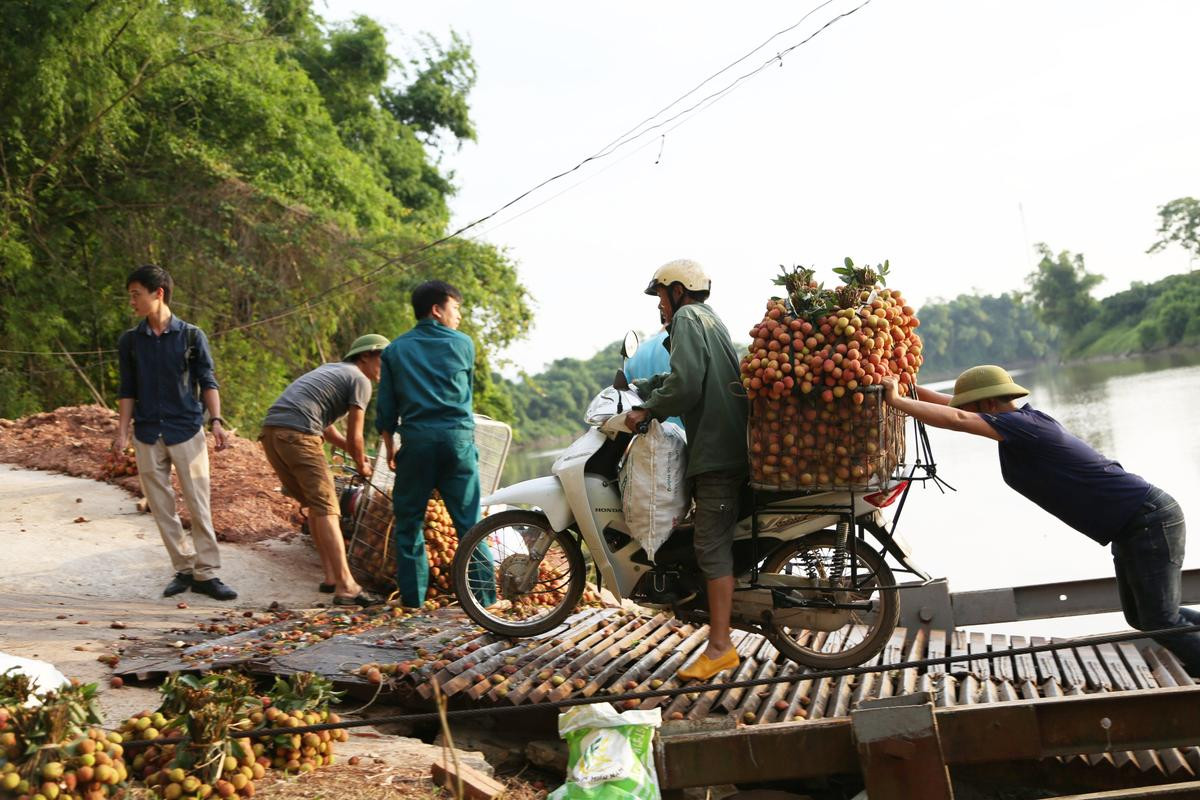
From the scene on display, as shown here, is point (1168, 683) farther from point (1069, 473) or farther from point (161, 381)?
point (161, 381)

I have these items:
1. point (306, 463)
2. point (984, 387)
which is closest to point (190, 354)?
point (306, 463)

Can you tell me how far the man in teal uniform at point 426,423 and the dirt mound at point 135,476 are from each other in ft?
7.84

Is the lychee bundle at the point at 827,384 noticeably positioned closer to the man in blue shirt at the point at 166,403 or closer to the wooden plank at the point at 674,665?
the wooden plank at the point at 674,665

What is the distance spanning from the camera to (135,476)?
30.3ft

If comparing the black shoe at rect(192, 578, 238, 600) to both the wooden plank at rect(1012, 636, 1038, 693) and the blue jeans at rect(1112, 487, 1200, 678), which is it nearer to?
the wooden plank at rect(1012, 636, 1038, 693)

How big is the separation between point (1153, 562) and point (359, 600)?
431cm

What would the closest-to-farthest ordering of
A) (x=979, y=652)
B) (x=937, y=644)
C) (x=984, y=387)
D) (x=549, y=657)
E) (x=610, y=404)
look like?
(x=984, y=387) < (x=610, y=404) < (x=549, y=657) < (x=979, y=652) < (x=937, y=644)

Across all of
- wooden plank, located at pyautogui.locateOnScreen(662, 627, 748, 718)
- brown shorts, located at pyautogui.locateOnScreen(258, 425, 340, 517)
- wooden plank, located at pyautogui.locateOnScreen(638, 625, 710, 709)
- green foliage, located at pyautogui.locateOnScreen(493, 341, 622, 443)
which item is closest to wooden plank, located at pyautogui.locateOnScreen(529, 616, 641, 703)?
wooden plank, located at pyautogui.locateOnScreen(638, 625, 710, 709)

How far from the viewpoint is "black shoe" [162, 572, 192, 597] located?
6656 mm

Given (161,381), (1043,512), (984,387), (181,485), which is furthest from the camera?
(1043,512)

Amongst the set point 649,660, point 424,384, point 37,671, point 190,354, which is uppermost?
point 190,354

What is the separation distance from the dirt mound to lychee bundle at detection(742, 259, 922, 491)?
16.1 feet

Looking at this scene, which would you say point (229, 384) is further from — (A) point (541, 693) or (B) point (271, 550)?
(A) point (541, 693)

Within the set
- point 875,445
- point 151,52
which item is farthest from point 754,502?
point 151,52
